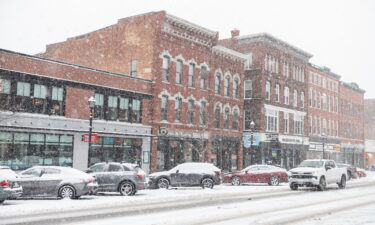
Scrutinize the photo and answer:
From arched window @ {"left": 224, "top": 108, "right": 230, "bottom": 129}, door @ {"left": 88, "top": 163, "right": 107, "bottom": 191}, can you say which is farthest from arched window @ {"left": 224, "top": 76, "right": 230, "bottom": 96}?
door @ {"left": 88, "top": 163, "right": 107, "bottom": 191}

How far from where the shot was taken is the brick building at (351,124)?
70500 millimetres

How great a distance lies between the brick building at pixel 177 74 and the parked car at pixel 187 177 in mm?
9131

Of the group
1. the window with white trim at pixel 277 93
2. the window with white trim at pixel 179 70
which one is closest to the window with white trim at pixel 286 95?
the window with white trim at pixel 277 93

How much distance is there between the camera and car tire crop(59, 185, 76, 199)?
1892cm

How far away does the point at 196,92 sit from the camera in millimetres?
39812

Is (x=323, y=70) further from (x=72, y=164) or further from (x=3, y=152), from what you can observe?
(x=3, y=152)

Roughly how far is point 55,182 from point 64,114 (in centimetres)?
1070

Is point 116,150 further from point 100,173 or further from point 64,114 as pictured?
point 100,173

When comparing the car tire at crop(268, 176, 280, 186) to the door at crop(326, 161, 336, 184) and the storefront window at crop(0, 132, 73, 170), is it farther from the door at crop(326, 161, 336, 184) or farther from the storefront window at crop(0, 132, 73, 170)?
the storefront window at crop(0, 132, 73, 170)

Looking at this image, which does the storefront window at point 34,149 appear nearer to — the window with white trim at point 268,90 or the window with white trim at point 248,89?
the window with white trim at point 248,89

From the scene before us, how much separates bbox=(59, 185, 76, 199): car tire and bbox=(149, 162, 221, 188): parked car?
7017 mm

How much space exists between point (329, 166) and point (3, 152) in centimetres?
1858

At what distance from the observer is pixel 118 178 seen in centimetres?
2133

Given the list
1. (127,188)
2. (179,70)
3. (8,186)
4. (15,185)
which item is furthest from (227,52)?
(8,186)
